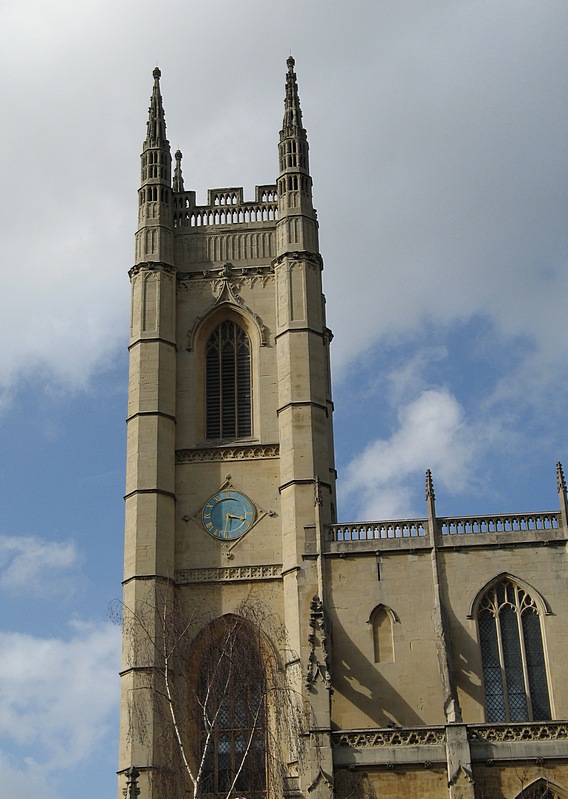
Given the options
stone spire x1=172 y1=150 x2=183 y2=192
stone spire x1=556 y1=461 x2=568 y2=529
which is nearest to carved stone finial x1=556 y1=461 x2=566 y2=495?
stone spire x1=556 y1=461 x2=568 y2=529

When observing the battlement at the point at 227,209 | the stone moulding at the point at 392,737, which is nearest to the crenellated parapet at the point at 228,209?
the battlement at the point at 227,209

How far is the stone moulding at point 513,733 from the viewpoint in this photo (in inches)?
1113

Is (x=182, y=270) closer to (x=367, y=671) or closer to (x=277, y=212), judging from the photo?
(x=277, y=212)

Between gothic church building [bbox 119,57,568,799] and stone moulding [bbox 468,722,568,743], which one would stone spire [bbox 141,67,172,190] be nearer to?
gothic church building [bbox 119,57,568,799]

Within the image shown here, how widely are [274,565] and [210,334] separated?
26.8 ft

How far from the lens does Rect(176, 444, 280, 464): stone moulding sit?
3862 centimetres

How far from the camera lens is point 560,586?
32.7 m

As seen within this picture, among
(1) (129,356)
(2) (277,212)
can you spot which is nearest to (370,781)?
(1) (129,356)

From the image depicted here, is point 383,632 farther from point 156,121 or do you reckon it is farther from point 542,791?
point 156,121

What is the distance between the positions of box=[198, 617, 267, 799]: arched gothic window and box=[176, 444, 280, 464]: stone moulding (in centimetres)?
531

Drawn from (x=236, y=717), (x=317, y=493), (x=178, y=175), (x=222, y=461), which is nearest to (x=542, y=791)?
(x=236, y=717)

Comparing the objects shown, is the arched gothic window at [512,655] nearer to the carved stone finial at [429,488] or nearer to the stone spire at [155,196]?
the carved stone finial at [429,488]

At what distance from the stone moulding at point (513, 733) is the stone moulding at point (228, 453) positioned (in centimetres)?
1242

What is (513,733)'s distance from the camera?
28.3 m
